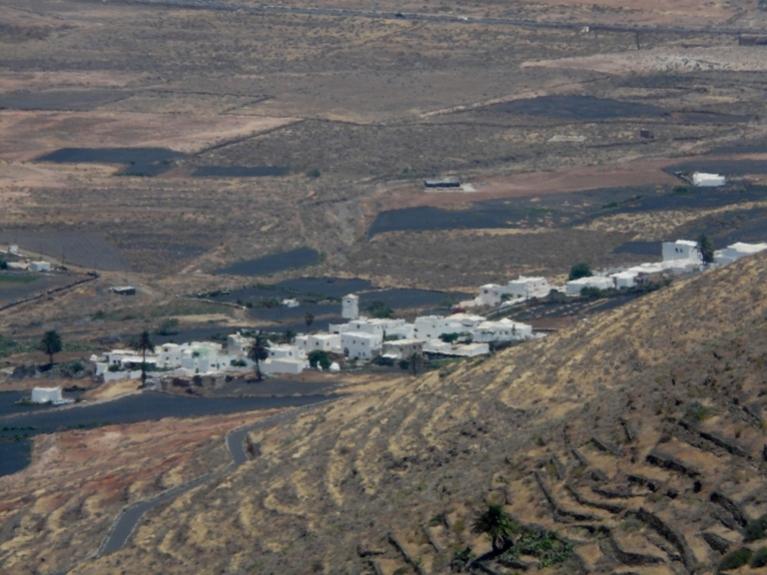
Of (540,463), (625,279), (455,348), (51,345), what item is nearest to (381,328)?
(455,348)

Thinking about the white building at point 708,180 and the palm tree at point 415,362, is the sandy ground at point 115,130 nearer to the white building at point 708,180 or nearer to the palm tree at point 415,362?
the white building at point 708,180

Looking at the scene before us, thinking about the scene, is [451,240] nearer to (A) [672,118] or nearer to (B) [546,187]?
(B) [546,187]

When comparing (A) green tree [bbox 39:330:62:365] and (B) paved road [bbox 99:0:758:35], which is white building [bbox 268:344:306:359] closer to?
(A) green tree [bbox 39:330:62:365]

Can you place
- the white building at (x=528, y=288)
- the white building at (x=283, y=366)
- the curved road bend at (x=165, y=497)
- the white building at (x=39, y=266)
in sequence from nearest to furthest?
the curved road bend at (x=165, y=497) → the white building at (x=283, y=366) → the white building at (x=528, y=288) → the white building at (x=39, y=266)

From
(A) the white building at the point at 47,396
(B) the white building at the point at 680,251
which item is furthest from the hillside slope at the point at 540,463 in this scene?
(B) the white building at the point at 680,251

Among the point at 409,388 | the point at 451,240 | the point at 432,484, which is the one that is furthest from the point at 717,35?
the point at 432,484

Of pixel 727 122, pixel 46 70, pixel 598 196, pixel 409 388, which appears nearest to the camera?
pixel 409 388
